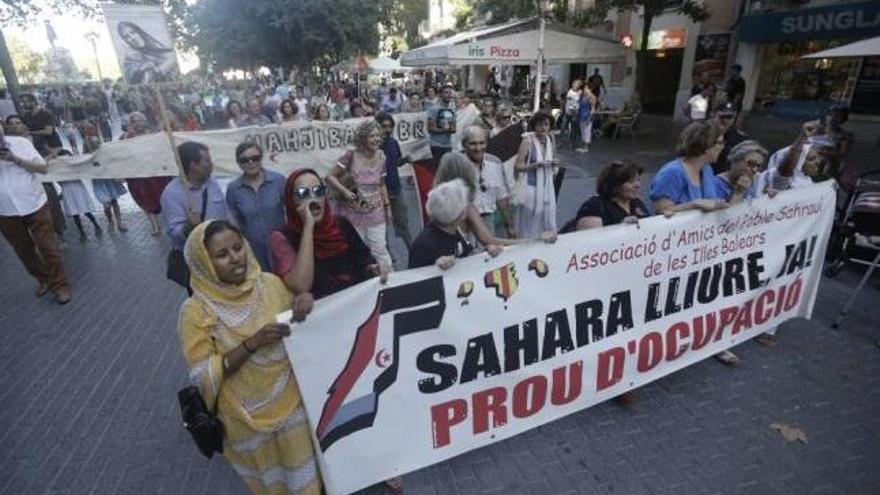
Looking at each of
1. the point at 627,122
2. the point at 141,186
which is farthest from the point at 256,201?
the point at 627,122

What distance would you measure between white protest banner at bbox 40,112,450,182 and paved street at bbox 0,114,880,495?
2.78 meters

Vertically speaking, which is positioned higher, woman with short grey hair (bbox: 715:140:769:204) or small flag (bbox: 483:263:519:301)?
woman with short grey hair (bbox: 715:140:769:204)

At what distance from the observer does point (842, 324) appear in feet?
14.7

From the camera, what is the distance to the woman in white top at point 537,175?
199 inches

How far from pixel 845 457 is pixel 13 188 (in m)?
7.28

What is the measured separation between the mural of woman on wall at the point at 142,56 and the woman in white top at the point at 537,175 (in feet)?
10.6

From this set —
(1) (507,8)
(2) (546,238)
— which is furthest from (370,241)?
(1) (507,8)

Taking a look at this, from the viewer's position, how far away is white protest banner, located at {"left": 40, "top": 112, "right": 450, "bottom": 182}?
273 inches

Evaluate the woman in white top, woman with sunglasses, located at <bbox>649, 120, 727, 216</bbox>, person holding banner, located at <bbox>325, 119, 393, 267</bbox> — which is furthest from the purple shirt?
woman with sunglasses, located at <bbox>649, 120, 727, 216</bbox>

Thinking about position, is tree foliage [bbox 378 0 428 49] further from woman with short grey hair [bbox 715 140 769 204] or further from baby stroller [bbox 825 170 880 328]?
woman with short grey hair [bbox 715 140 769 204]

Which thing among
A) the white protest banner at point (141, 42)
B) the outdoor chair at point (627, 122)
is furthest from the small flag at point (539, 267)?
the outdoor chair at point (627, 122)

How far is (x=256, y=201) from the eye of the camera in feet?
11.7

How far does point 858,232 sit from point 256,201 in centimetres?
605

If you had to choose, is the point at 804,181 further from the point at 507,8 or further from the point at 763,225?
the point at 507,8
